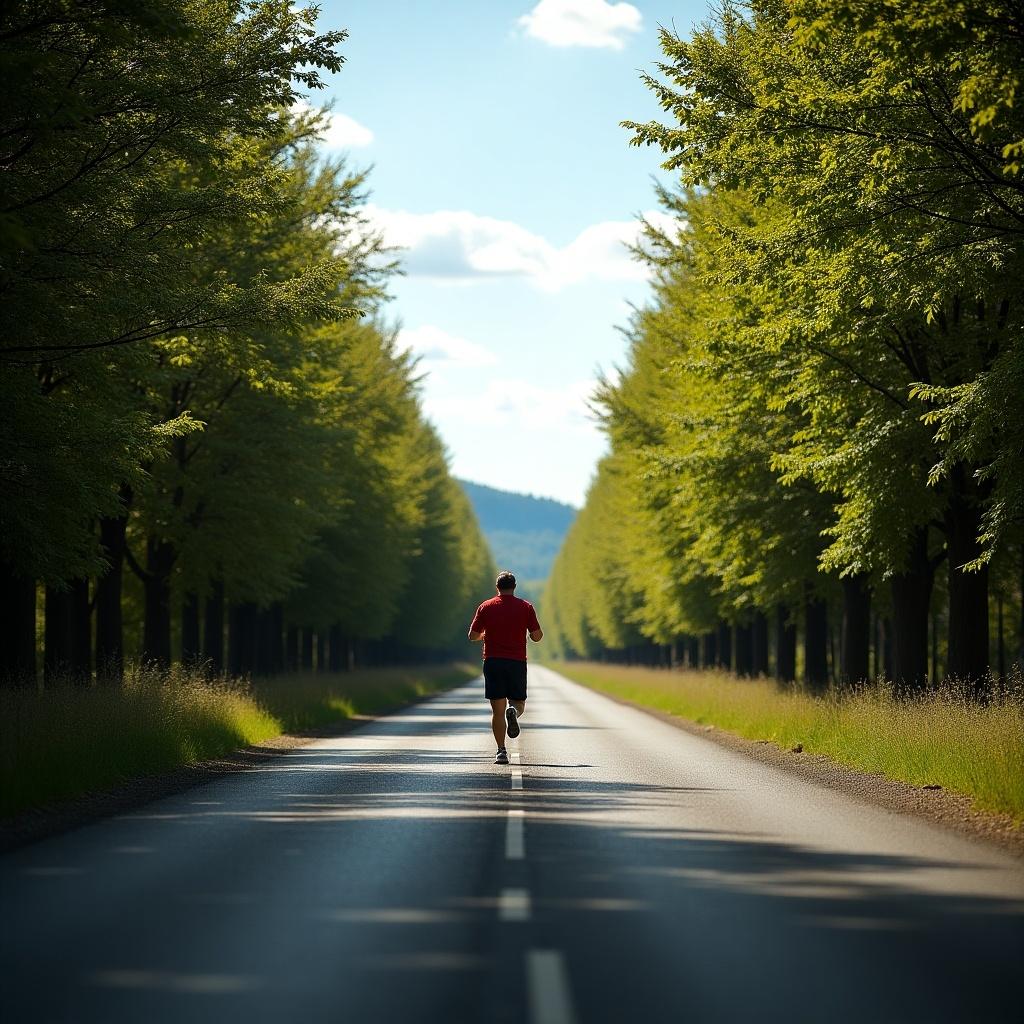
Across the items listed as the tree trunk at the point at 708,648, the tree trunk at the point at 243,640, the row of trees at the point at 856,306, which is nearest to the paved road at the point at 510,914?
the row of trees at the point at 856,306

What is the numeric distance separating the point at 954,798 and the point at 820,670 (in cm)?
A: 1951

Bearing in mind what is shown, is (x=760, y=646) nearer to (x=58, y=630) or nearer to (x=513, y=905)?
(x=58, y=630)

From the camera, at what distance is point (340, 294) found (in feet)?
96.1

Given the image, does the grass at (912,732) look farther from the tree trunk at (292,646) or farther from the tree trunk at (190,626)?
the tree trunk at (292,646)

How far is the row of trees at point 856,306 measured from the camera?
48.2 feet

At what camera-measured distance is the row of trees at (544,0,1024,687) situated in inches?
578

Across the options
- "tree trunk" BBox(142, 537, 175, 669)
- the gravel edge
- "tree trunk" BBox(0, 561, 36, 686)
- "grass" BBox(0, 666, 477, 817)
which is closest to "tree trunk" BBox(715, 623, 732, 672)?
"grass" BBox(0, 666, 477, 817)

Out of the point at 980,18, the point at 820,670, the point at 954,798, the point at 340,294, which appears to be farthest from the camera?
the point at 820,670

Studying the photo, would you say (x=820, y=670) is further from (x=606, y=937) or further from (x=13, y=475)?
(x=606, y=937)

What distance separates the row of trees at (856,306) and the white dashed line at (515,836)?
669 centimetres

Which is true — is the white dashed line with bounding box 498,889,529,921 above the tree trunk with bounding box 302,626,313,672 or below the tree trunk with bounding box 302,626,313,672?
above

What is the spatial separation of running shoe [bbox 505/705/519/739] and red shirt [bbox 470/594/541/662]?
0.77 m

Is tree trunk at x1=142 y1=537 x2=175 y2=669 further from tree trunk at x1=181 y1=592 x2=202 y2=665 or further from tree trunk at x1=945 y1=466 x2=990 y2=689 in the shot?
tree trunk at x1=945 y1=466 x2=990 y2=689

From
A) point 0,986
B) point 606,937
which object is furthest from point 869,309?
point 0,986
